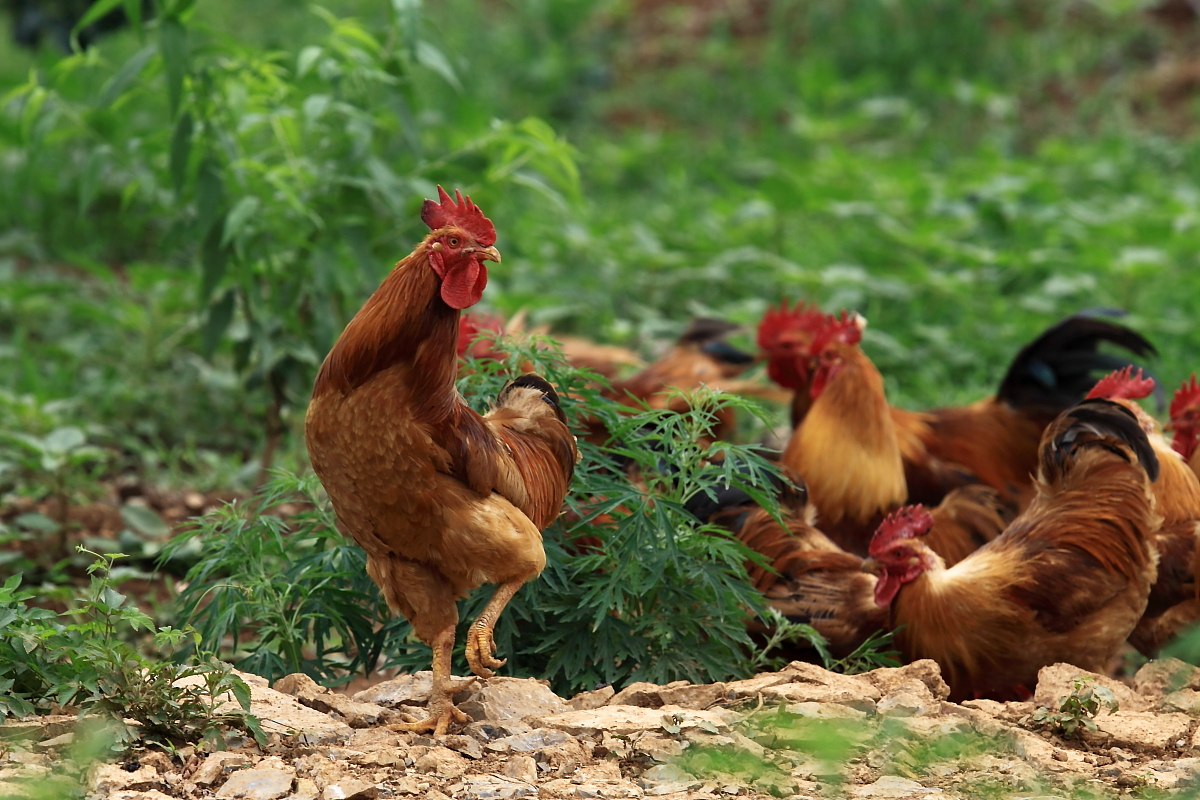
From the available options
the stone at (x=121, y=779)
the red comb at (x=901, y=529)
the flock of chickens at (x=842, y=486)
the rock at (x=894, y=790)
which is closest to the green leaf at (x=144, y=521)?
the flock of chickens at (x=842, y=486)

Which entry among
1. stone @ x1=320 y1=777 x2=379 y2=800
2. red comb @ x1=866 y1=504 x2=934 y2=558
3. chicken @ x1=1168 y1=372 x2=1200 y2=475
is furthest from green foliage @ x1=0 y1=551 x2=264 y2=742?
chicken @ x1=1168 y1=372 x2=1200 y2=475

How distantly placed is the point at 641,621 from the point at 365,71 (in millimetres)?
2371

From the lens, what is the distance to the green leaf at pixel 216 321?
500cm

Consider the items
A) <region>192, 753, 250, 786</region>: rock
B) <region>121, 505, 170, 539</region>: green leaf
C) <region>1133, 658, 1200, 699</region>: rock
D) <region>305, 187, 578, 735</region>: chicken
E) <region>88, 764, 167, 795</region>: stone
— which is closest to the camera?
<region>88, 764, 167, 795</region>: stone

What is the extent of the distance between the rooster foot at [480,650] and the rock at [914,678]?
989mm

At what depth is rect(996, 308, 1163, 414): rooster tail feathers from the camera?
5.19 metres

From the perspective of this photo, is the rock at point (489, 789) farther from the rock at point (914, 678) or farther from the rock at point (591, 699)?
the rock at point (914, 678)

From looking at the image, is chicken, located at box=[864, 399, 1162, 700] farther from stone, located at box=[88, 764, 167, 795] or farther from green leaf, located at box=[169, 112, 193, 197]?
green leaf, located at box=[169, 112, 193, 197]

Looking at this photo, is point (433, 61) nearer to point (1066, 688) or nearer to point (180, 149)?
point (180, 149)

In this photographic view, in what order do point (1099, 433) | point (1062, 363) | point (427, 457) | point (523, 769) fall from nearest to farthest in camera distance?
point (523, 769) → point (427, 457) → point (1099, 433) → point (1062, 363)

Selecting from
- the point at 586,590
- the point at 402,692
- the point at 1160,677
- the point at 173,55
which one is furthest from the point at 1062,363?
the point at 173,55

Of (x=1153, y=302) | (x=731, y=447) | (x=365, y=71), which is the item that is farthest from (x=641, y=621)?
(x=1153, y=302)

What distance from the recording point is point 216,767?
2707 millimetres

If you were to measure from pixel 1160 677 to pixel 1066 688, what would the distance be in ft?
1.76
